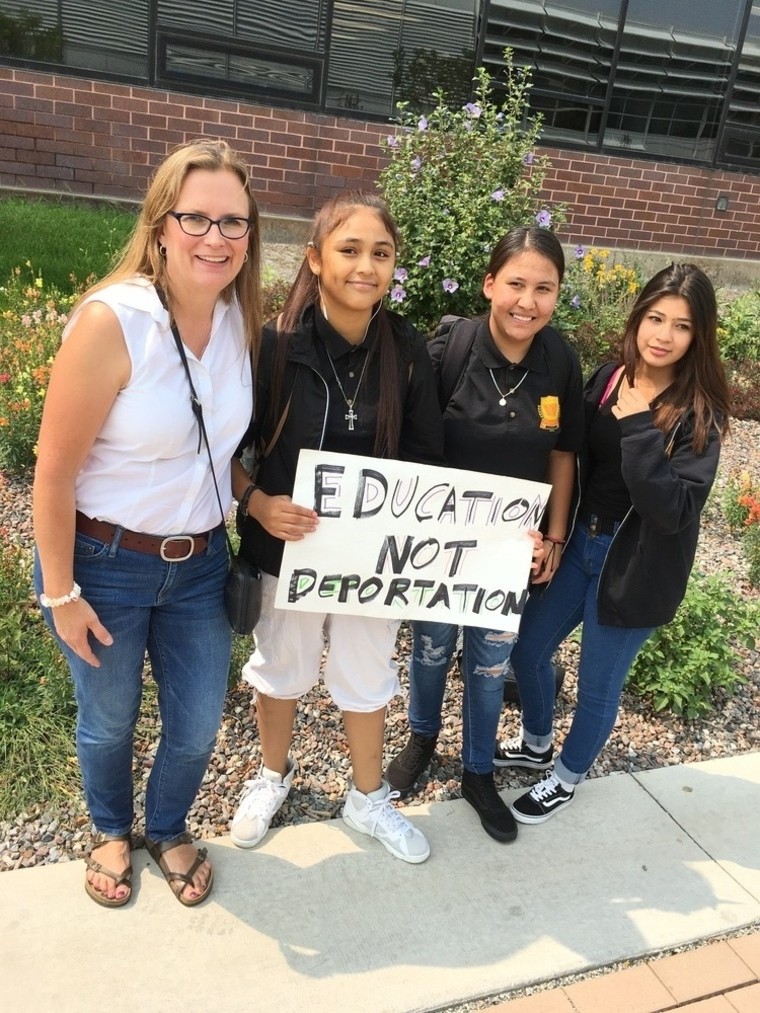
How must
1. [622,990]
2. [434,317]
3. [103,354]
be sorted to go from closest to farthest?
1. [103,354]
2. [622,990]
3. [434,317]

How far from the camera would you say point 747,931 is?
256 centimetres

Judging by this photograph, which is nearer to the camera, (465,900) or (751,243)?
(465,900)

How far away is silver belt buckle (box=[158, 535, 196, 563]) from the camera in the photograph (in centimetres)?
198

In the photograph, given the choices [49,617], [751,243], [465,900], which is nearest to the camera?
[49,617]

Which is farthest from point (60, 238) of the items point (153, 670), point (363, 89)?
point (153, 670)

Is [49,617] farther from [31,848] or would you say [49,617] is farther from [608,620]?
[608,620]

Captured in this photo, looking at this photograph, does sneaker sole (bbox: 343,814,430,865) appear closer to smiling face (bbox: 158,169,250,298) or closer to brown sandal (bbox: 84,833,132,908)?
brown sandal (bbox: 84,833,132,908)

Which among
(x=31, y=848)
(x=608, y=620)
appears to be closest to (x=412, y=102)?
(x=608, y=620)

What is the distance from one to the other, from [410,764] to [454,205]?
370cm

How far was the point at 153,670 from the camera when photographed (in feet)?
7.37

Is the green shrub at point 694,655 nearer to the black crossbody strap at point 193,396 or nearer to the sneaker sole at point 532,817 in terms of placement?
the sneaker sole at point 532,817

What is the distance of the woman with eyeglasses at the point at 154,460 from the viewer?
5.85 ft

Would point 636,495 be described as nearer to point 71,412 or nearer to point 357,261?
point 357,261

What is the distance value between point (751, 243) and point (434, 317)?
6.82 m
